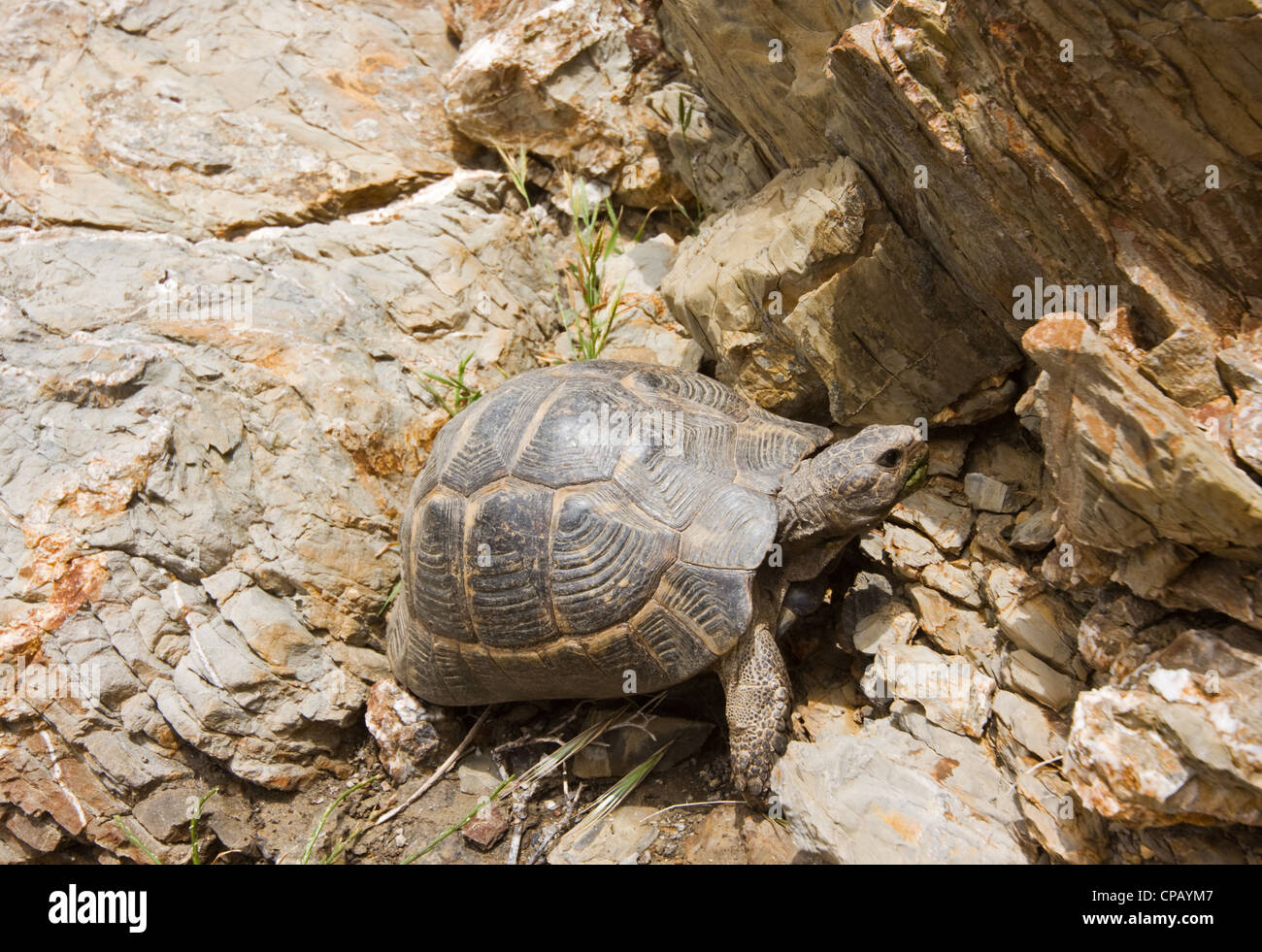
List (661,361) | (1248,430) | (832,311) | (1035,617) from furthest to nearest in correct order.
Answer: (661,361) < (832,311) < (1035,617) < (1248,430)

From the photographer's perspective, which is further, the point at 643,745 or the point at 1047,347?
the point at 643,745

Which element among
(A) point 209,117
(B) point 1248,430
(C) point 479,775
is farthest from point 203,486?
(B) point 1248,430

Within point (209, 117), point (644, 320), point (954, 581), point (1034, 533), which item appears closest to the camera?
point (1034, 533)

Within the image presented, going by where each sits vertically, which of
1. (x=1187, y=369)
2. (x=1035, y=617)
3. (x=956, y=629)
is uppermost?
(x=1187, y=369)

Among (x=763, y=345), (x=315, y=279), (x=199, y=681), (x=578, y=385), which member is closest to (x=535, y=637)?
(x=578, y=385)

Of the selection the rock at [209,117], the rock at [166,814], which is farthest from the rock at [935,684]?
Result: the rock at [209,117]

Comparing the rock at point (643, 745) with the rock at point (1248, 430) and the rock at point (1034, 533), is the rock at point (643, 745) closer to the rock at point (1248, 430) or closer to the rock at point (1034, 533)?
the rock at point (1034, 533)

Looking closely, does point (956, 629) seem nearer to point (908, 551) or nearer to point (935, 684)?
point (935, 684)

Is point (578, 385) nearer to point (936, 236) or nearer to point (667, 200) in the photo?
point (936, 236)
